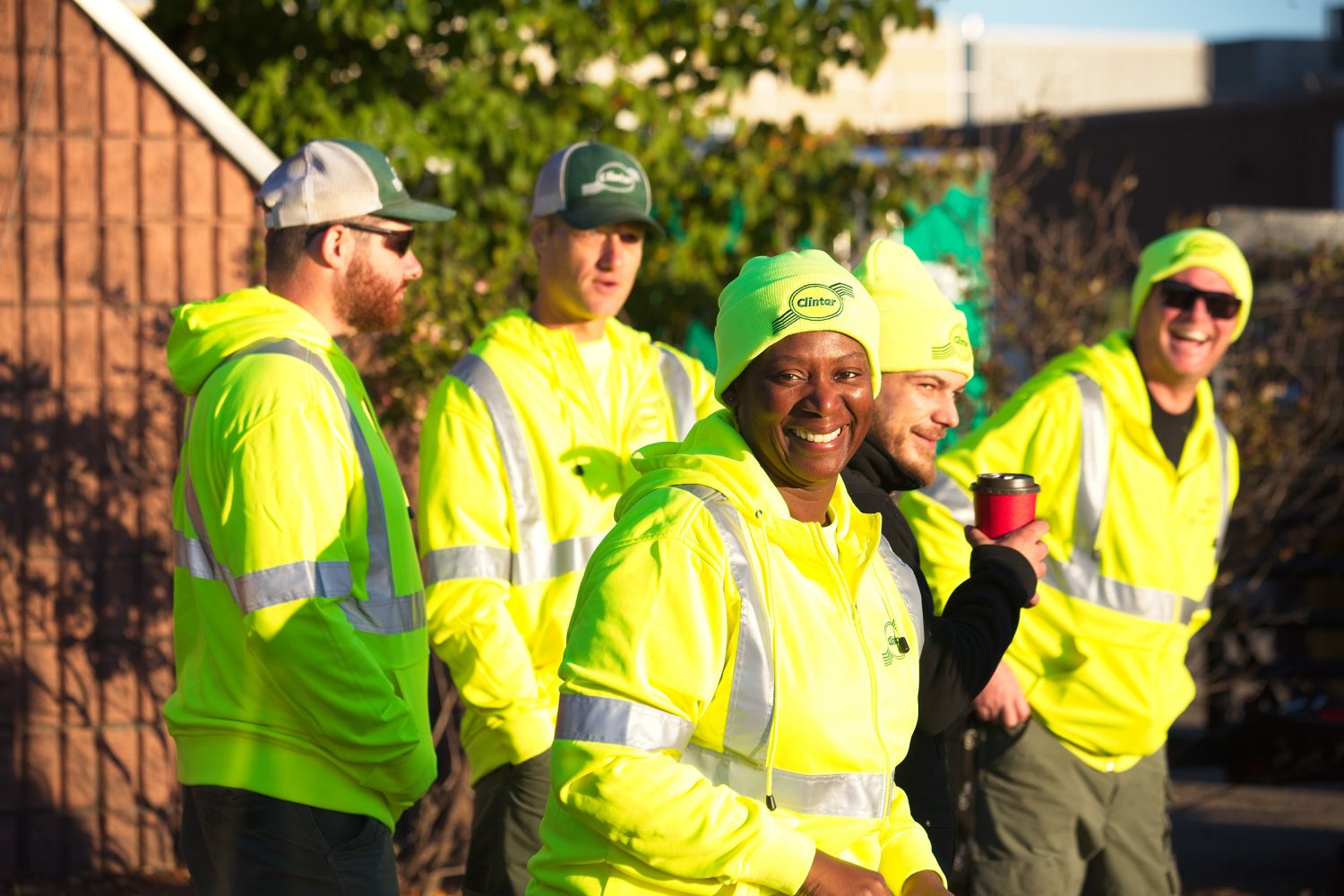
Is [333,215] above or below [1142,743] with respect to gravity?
above

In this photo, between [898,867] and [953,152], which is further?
[953,152]

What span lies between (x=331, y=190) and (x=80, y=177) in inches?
140

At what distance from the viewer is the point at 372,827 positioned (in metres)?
3.72

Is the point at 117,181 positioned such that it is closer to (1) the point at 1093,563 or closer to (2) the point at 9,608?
(2) the point at 9,608

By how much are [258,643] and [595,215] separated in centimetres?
172

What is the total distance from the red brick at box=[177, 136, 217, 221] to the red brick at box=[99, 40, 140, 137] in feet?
0.71

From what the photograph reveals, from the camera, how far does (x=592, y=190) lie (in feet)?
15.7

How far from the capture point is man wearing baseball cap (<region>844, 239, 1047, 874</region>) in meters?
3.30

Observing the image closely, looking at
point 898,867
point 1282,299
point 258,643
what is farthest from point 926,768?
point 1282,299

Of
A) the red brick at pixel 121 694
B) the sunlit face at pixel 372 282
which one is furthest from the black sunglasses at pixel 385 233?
the red brick at pixel 121 694

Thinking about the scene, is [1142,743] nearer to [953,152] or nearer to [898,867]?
[898,867]

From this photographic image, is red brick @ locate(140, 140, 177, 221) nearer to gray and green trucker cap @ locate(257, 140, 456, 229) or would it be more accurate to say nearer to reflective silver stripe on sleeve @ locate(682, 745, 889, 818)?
gray and green trucker cap @ locate(257, 140, 456, 229)

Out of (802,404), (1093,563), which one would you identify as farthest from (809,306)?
(1093,563)

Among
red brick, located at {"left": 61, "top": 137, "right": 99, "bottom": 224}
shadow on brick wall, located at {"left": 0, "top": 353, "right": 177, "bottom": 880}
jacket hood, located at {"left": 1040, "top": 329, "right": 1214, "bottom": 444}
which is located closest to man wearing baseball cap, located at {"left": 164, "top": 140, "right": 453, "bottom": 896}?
jacket hood, located at {"left": 1040, "top": 329, "right": 1214, "bottom": 444}
